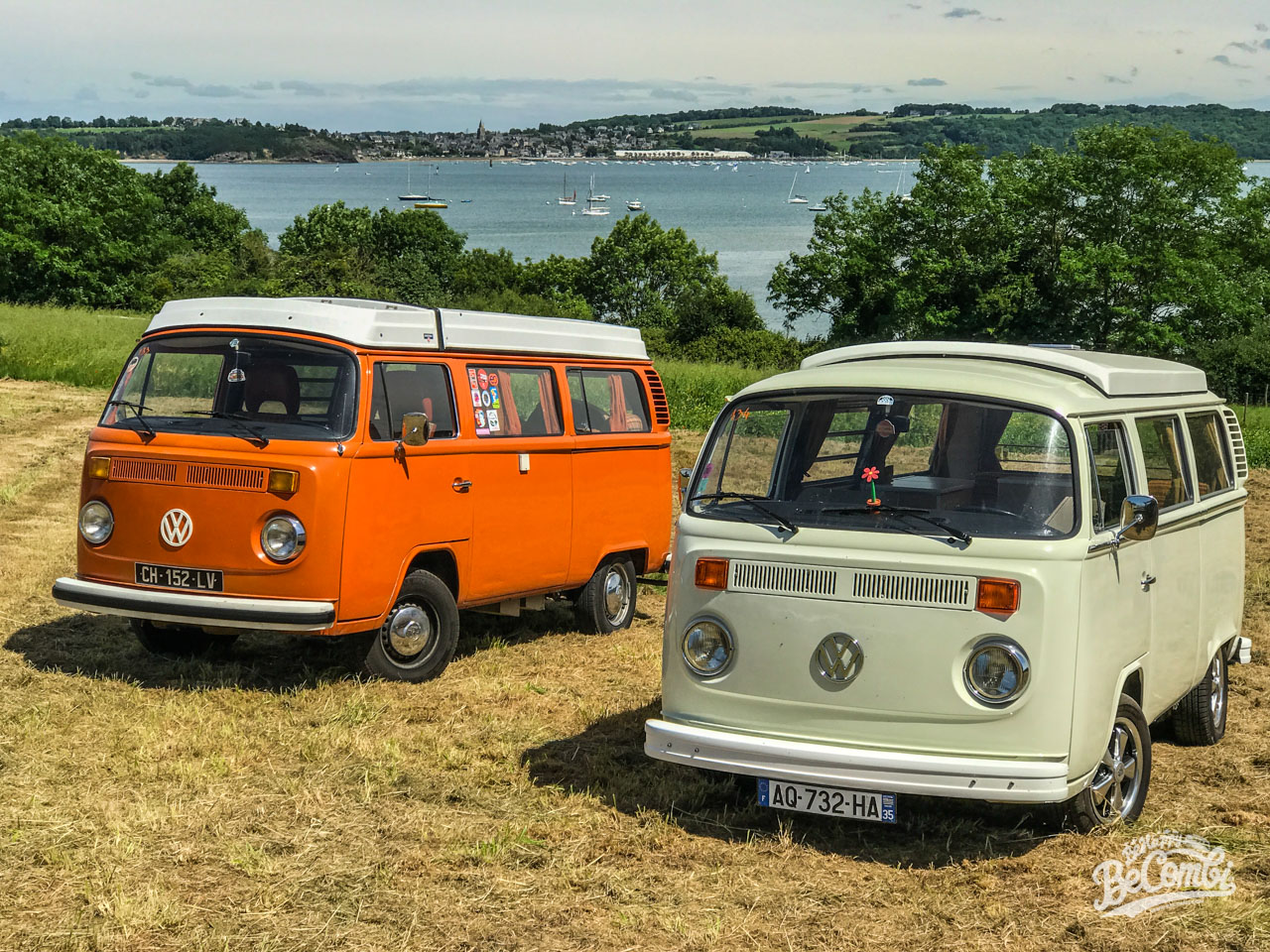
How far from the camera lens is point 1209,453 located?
820 centimetres

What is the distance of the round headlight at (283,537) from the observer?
8.55 metres

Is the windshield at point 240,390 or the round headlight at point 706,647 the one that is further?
the windshield at point 240,390

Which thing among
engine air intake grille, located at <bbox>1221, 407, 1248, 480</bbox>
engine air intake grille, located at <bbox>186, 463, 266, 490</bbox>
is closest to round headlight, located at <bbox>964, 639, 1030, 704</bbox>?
engine air intake grille, located at <bbox>1221, 407, 1248, 480</bbox>

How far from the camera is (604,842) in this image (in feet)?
20.9

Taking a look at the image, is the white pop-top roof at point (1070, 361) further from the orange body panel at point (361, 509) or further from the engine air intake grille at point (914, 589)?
the orange body panel at point (361, 509)

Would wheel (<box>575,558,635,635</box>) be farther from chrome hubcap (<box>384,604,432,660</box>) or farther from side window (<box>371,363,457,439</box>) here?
side window (<box>371,363,457,439</box>)

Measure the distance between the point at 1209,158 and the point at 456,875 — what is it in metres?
68.1

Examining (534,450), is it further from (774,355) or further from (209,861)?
(774,355)

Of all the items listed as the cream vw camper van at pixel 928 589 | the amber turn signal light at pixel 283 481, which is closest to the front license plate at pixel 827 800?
the cream vw camper van at pixel 928 589

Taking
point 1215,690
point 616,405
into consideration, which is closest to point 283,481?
point 616,405

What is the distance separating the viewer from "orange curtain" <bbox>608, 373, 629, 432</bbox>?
11.9 meters

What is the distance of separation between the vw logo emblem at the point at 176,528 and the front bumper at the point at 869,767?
3.83 metres

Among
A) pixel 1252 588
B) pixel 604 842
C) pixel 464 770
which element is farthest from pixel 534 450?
pixel 1252 588

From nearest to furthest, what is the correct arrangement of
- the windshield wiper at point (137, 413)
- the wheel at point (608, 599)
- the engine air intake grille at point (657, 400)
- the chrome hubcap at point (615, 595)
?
1. the windshield wiper at point (137, 413)
2. the wheel at point (608, 599)
3. the chrome hubcap at point (615, 595)
4. the engine air intake grille at point (657, 400)
